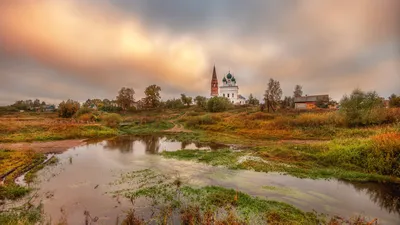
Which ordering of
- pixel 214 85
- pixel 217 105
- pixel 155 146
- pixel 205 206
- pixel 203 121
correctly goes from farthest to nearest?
pixel 214 85, pixel 217 105, pixel 203 121, pixel 155 146, pixel 205 206

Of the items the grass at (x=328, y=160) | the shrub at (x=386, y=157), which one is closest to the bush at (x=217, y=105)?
the grass at (x=328, y=160)

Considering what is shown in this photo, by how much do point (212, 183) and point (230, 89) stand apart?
250ft

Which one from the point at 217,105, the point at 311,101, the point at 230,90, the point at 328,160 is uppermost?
the point at 230,90

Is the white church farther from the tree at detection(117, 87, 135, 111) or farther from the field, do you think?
the field

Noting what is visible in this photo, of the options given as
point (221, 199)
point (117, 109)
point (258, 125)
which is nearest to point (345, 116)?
point (258, 125)

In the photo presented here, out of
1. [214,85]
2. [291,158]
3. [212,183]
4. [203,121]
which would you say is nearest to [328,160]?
[291,158]

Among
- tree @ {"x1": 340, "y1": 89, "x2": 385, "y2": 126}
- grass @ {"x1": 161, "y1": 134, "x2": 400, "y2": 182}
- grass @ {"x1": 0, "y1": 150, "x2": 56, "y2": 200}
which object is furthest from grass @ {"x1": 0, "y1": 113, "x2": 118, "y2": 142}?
tree @ {"x1": 340, "y1": 89, "x2": 385, "y2": 126}

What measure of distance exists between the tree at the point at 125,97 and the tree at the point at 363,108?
6461 centimetres

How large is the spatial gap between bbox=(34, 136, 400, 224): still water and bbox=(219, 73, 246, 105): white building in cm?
7212

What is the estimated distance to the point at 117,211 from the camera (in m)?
7.34

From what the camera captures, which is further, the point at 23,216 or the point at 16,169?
the point at 16,169

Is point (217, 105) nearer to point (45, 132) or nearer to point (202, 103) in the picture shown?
point (202, 103)

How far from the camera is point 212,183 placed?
33.2ft

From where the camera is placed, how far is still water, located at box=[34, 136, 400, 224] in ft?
24.3
